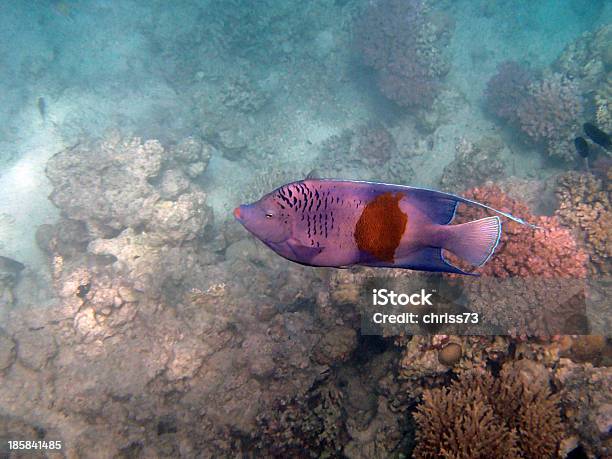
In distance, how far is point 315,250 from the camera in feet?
4.72

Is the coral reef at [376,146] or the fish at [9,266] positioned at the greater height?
the coral reef at [376,146]

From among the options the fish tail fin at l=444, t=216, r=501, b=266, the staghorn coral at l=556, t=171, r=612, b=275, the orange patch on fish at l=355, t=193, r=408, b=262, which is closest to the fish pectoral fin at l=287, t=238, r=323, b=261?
the orange patch on fish at l=355, t=193, r=408, b=262

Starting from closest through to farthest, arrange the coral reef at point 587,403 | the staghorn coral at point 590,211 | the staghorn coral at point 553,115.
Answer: the coral reef at point 587,403 → the staghorn coral at point 590,211 → the staghorn coral at point 553,115

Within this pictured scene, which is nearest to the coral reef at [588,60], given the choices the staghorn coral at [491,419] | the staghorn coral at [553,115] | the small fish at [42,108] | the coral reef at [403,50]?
the staghorn coral at [553,115]

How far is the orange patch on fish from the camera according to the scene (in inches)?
55.9

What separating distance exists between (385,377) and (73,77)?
1430 cm

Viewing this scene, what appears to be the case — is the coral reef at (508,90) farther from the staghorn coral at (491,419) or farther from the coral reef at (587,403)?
the staghorn coral at (491,419)

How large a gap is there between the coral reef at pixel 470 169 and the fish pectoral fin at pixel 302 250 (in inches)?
254

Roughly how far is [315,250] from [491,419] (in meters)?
2.68

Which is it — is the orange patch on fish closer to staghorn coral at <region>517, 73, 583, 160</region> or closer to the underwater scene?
the underwater scene

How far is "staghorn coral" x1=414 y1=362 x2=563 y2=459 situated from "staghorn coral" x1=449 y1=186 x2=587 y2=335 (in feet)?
1.60

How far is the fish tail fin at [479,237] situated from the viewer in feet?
4.40

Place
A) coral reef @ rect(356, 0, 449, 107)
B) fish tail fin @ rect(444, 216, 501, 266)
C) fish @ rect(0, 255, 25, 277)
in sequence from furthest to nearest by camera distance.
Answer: coral reef @ rect(356, 0, 449, 107) < fish @ rect(0, 255, 25, 277) < fish tail fin @ rect(444, 216, 501, 266)

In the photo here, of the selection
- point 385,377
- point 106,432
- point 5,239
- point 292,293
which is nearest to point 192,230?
point 292,293
